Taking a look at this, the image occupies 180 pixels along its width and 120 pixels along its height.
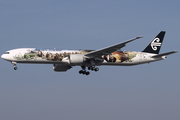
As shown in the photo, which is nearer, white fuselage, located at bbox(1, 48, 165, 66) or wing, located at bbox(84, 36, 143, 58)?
wing, located at bbox(84, 36, 143, 58)

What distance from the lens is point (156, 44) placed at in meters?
60.5

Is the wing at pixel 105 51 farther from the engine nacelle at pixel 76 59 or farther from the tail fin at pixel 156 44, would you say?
the tail fin at pixel 156 44

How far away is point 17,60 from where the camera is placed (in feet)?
167

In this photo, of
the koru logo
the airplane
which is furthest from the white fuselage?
the koru logo

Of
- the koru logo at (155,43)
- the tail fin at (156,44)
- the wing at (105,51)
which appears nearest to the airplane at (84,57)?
the wing at (105,51)

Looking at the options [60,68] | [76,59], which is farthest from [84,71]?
[76,59]

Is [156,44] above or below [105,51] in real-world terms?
below

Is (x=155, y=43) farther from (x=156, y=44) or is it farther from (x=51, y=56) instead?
(x=51, y=56)

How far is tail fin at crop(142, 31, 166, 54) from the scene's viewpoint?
196ft

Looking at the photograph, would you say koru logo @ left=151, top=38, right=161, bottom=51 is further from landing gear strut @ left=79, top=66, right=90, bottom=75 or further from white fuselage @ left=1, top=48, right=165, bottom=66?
landing gear strut @ left=79, top=66, right=90, bottom=75

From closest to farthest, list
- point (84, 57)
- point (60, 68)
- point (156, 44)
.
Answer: point (84, 57)
point (60, 68)
point (156, 44)

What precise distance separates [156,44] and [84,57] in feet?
50.7

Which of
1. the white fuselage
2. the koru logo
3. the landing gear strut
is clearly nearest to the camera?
the white fuselage

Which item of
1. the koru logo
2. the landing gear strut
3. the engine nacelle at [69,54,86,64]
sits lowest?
the landing gear strut
